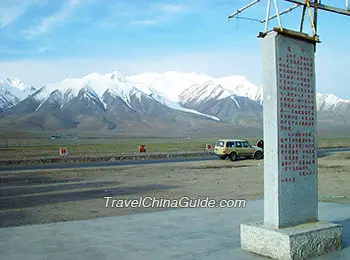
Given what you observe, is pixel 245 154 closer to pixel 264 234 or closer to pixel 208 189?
pixel 208 189

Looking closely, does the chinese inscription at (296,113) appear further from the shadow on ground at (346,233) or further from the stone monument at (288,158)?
the shadow on ground at (346,233)

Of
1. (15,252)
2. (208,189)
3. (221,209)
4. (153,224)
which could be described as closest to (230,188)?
(208,189)

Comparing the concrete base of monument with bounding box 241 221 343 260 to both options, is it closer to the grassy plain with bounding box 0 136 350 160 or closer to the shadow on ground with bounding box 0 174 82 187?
the shadow on ground with bounding box 0 174 82 187

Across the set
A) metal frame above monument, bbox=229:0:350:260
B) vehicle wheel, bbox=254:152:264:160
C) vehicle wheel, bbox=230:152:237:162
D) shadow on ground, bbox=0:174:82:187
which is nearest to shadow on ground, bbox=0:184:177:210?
shadow on ground, bbox=0:174:82:187

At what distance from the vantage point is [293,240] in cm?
645

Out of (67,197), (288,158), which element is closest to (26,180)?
(67,197)

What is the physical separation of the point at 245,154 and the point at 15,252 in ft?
100

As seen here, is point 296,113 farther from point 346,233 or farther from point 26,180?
point 26,180

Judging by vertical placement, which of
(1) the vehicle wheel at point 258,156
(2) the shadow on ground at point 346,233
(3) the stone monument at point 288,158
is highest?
(3) the stone monument at point 288,158

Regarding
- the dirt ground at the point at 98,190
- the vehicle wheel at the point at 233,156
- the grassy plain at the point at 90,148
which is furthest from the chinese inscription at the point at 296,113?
the grassy plain at the point at 90,148

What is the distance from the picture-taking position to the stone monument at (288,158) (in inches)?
269

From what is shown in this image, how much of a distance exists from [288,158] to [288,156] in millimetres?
31

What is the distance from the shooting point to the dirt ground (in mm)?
12391

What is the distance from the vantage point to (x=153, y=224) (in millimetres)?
9367
